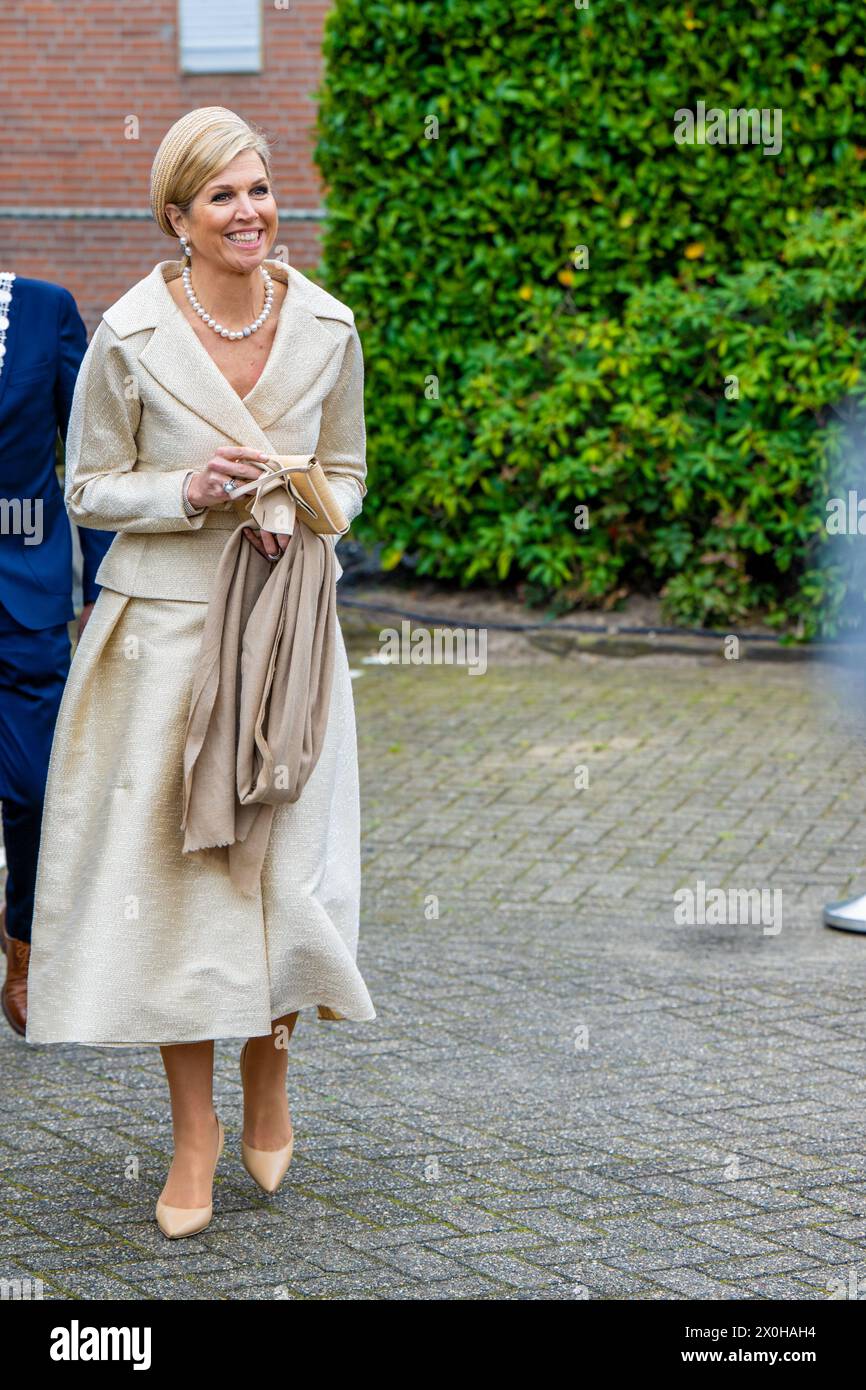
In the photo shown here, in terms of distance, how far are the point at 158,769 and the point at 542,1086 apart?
1485 mm

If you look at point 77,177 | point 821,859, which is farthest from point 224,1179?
point 77,177

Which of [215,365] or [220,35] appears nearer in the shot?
[215,365]

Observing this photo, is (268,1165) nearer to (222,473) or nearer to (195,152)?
(222,473)

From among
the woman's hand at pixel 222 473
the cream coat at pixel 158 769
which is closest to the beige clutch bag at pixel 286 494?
the woman's hand at pixel 222 473

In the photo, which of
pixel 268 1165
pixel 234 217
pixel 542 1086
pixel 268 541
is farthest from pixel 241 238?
pixel 542 1086

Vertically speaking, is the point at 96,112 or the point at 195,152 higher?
the point at 96,112

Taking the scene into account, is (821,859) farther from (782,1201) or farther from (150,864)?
(150,864)

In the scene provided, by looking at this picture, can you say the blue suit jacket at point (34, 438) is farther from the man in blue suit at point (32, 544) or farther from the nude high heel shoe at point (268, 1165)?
the nude high heel shoe at point (268, 1165)

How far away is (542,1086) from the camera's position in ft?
16.0

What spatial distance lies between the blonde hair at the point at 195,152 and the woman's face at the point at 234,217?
1 centimetres

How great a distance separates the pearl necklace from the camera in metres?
3.94

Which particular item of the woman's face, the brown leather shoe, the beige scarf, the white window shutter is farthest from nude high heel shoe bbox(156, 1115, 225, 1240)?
the white window shutter

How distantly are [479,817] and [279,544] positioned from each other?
3.76 meters

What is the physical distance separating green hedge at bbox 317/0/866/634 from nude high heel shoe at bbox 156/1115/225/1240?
6758 mm
